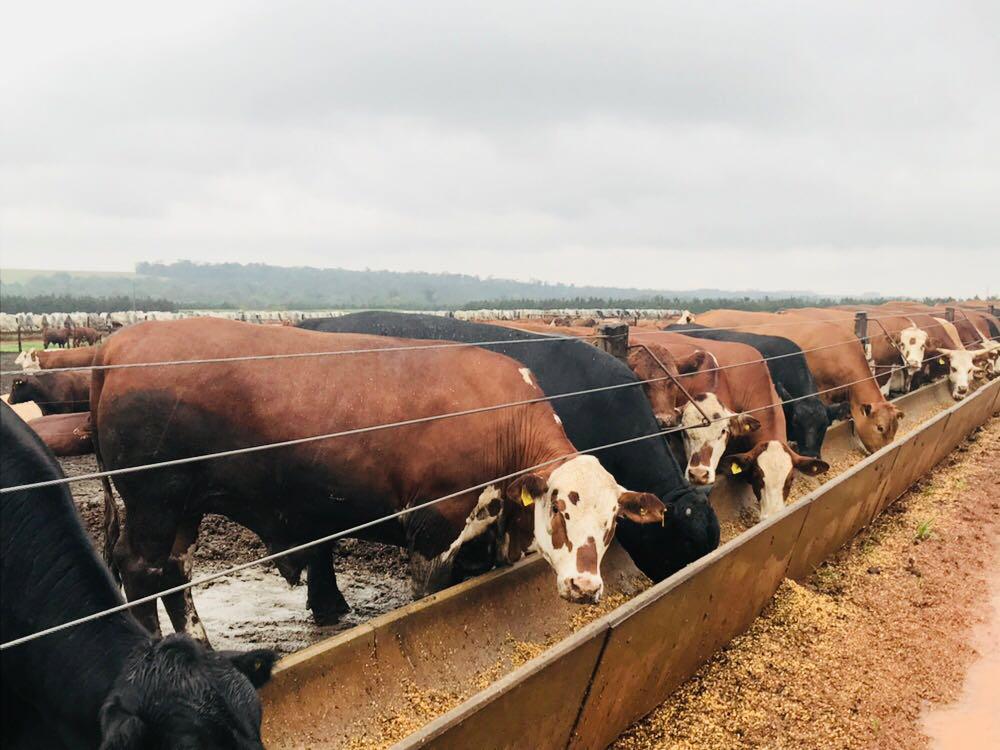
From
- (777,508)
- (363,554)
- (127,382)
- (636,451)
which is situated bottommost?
(363,554)

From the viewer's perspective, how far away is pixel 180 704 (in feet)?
7.27

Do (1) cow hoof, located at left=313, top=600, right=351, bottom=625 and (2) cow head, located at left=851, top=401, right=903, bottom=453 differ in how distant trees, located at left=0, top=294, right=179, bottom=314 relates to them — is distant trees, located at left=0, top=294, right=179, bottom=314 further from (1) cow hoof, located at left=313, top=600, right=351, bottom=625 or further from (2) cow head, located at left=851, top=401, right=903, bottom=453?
(1) cow hoof, located at left=313, top=600, right=351, bottom=625

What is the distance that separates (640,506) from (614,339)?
8.44 ft

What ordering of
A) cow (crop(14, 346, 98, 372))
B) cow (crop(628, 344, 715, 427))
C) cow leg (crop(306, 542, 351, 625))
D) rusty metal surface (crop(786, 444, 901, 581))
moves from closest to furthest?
rusty metal surface (crop(786, 444, 901, 581))
cow leg (crop(306, 542, 351, 625))
cow (crop(628, 344, 715, 427))
cow (crop(14, 346, 98, 372))

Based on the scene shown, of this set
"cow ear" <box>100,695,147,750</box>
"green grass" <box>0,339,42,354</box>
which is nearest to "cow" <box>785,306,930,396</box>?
"cow ear" <box>100,695,147,750</box>

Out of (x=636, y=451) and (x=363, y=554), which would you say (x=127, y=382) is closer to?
(x=363, y=554)

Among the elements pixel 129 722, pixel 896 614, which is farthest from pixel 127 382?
pixel 896 614

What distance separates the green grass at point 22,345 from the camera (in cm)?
2785

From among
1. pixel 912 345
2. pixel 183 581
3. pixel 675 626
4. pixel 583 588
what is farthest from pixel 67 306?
pixel 675 626

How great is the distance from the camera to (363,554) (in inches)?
269

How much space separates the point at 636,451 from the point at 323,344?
2782 mm

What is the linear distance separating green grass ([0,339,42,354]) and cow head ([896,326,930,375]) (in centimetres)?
2980

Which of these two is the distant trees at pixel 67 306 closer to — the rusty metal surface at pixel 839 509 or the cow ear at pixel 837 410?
the cow ear at pixel 837 410

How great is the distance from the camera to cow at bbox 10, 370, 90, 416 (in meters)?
11.6
